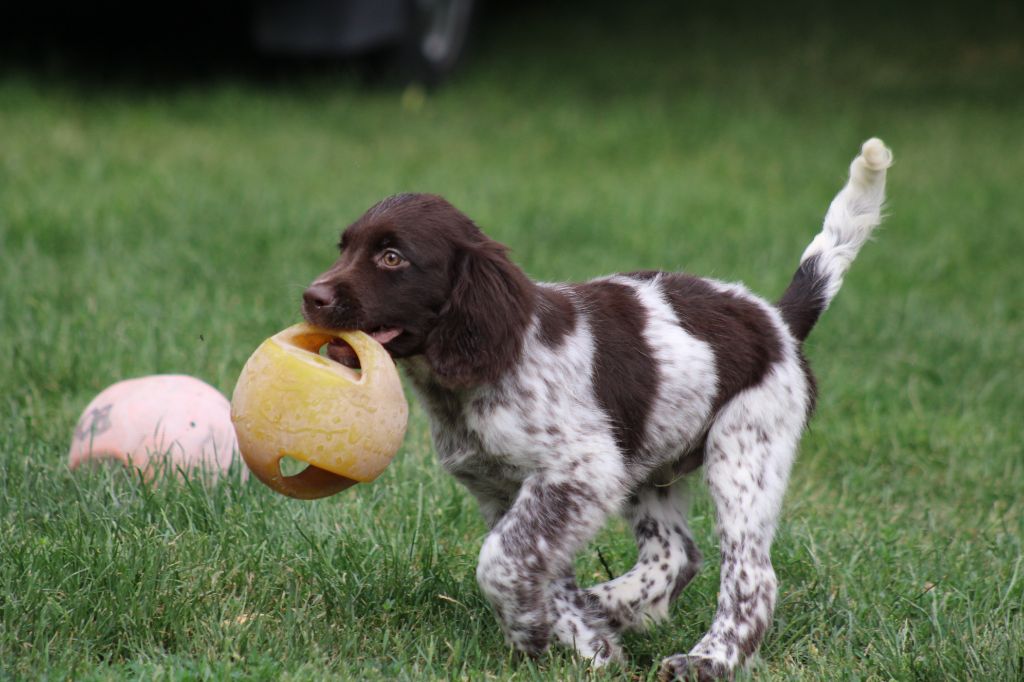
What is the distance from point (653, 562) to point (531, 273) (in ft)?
11.6

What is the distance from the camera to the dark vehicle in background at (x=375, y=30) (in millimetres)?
10297

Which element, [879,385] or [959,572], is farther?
[879,385]

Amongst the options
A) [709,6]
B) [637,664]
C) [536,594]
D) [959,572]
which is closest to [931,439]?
[959,572]

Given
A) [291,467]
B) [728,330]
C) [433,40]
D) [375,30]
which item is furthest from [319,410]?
[433,40]

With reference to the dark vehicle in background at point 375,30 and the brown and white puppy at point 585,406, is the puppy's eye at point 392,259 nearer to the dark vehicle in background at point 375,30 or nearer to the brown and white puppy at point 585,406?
the brown and white puppy at point 585,406

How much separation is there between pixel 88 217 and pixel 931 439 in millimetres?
4678

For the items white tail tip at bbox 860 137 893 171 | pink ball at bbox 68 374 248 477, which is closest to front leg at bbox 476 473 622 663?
pink ball at bbox 68 374 248 477

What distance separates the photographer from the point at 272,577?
383cm

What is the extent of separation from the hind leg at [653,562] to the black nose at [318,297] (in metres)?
1.16

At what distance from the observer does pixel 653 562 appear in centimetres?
397

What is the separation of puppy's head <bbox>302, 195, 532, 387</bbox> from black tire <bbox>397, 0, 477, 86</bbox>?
8.36m

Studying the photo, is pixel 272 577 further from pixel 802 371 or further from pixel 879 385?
pixel 879 385

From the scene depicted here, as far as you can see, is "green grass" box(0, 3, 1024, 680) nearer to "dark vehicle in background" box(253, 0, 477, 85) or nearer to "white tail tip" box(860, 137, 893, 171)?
"dark vehicle in background" box(253, 0, 477, 85)

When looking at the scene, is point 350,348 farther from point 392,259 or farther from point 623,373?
point 623,373
